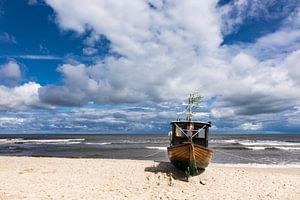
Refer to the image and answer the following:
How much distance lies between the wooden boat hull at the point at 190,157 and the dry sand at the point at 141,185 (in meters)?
0.47

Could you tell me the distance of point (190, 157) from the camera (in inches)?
620

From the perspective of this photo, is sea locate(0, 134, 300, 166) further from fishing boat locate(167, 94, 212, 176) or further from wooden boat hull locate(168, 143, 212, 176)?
wooden boat hull locate(168, 143, 212, 176)

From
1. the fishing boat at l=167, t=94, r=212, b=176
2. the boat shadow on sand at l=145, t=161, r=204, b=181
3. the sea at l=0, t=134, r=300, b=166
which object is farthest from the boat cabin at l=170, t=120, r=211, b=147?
the sea at l=0, t=134, r=300, b=166

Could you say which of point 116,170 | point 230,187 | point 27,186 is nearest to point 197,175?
point 230,187

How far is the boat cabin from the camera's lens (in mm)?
18172

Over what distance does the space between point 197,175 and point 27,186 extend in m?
8.14

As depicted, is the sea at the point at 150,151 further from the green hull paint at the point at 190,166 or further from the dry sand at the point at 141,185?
the green hull paint at the point at 190,166

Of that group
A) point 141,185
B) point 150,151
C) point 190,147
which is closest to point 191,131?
point 190,147

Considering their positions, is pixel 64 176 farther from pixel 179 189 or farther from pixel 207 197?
pixel 207 197

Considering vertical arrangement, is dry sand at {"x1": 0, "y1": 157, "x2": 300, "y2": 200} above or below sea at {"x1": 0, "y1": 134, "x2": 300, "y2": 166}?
below

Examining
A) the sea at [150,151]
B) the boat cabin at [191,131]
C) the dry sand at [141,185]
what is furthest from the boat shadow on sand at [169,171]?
the sea at [150,151]

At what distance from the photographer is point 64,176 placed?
15.8m

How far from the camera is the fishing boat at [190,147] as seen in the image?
1580 centimetres

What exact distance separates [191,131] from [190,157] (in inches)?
99.6
